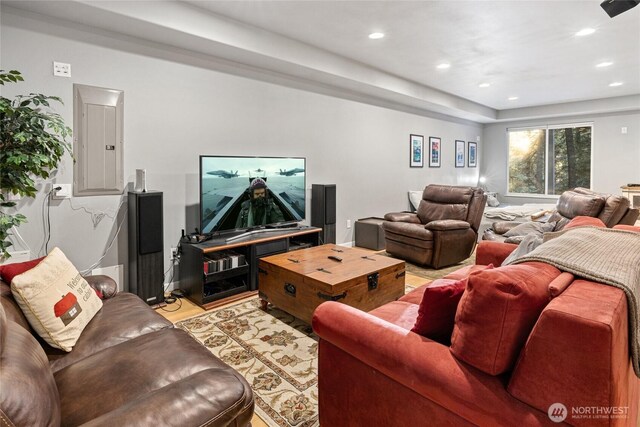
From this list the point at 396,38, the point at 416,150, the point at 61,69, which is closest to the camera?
the point at 61,69

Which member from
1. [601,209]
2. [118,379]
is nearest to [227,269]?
[118,379]

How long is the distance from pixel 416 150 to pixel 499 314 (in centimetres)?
581

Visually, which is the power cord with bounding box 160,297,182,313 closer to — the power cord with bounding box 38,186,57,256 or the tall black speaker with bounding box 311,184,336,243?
the power cord with bounding box 38,186,57,256

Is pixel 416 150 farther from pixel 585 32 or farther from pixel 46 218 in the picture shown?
pixel 46 218

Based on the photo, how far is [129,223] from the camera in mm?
3242

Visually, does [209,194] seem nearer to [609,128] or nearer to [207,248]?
[207,248]

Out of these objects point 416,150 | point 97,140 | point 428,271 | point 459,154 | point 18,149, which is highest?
point 459,154

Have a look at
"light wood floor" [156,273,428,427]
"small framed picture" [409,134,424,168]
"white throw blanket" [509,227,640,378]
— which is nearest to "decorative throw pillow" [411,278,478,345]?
"white throw blanket" [509,227,640,378]

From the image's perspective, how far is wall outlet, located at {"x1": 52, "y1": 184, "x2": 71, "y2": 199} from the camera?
287 cm

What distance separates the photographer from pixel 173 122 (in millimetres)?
3484

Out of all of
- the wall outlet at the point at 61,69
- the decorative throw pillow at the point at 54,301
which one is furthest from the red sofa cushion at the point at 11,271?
the wall outlet at the point at 61,69

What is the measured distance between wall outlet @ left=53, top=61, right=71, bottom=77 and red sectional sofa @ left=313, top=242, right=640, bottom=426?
9.53 feet

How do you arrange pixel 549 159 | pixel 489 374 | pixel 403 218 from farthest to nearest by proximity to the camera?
1. pixel 549 159
2. pixel 403 218
3. pixel 489 374

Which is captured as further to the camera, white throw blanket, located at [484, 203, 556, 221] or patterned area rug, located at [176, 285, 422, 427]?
white throw blanket, located at [484, 203, 556, 221]
